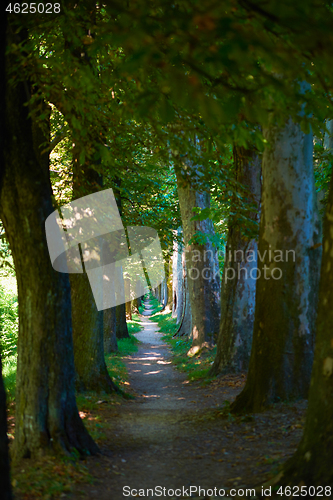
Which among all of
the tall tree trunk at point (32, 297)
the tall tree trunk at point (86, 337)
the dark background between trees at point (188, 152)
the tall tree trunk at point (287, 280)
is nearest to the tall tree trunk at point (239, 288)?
the dark background between trees at point (188, 152)

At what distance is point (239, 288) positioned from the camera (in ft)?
34.6

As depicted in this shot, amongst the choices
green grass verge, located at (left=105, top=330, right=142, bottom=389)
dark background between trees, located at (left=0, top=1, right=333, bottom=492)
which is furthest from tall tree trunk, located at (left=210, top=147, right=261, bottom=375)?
green grass verge, located at (left=105, top=330, right=142, bottom=389)

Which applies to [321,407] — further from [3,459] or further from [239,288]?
[239,288]

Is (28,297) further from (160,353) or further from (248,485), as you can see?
(160,353)

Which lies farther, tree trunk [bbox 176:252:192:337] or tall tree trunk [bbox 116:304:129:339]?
tall tree trunk [bbox 116:304:129:339]

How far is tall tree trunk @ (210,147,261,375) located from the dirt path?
92 centimetres

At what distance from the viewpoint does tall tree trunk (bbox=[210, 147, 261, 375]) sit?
33.8 ft

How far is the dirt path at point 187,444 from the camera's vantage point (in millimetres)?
4859

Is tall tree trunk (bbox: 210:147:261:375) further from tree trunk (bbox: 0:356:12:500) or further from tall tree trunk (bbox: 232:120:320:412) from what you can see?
tree trunk (bbox: 0:356:12:500)

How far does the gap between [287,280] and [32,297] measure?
13.4 feet

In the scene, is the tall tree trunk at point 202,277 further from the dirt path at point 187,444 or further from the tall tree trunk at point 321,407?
the tall tree trunk at point 321,407

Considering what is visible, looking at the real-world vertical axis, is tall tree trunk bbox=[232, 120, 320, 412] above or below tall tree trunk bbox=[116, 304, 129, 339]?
above

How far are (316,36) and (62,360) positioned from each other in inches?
168

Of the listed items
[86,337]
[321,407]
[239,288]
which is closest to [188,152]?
[321,407]
